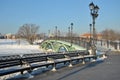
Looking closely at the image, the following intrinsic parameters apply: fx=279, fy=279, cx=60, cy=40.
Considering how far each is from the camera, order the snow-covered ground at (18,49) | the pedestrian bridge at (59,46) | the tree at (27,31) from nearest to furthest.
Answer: the pedestrian bridge at (59,46) < the snow-covered ground at (18,49) < the tree at (27,31)

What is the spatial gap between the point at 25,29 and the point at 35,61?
120118 millimetres

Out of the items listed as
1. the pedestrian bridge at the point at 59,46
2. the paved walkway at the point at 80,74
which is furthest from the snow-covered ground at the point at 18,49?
the paved walkway at the point at 80,74

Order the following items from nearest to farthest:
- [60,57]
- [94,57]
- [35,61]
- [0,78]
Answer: [0,78] → [35,61] → [60,57] → [94,57]

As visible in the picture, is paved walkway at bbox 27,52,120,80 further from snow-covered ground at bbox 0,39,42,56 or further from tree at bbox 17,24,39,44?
tree at bbox 17,24,39,44

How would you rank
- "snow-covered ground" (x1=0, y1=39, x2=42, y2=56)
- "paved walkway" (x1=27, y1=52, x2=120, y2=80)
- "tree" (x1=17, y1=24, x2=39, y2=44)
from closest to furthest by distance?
"paved walkway" (x1=27, y1=52, x2=120, y2=80) → "snow-covered ground" (x1=0, y1=39, x2=42, y2=56) → "tree" (x1=17, y1=24, x2=39, y2=44)

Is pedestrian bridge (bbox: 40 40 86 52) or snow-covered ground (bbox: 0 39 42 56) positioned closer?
pedestrian bridge (bbox: 40 40 86 52)

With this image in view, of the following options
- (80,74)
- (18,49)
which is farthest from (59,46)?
(80,74)

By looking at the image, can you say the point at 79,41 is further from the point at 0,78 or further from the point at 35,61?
the point at 0,78

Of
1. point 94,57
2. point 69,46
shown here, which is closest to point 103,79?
point 94,57

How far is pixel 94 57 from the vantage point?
28750mm

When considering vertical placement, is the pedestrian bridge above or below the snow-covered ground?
above

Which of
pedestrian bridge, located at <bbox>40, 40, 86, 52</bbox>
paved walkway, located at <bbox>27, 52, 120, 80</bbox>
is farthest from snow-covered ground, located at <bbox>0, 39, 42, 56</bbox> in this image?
paved walkway, located at <bbox>27, 52, 120, 80</bbox>

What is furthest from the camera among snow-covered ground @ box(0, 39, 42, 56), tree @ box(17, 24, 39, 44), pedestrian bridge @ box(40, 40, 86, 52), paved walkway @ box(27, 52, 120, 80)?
tree @ box(17, 24, 39, 44)

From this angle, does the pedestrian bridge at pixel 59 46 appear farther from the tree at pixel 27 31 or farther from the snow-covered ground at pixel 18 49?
the tree at pixel 27 31
